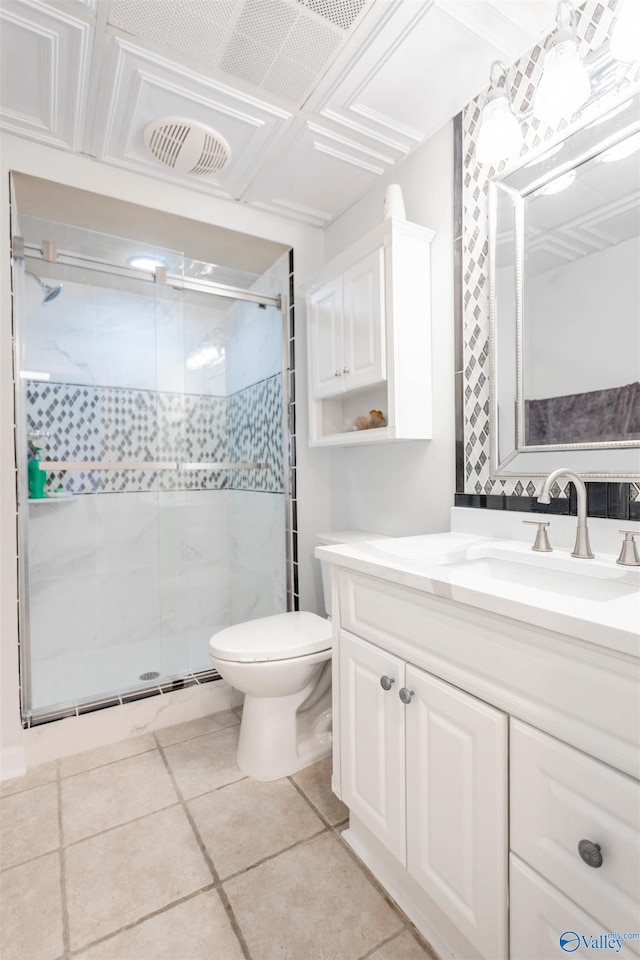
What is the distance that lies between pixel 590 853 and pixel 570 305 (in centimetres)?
121

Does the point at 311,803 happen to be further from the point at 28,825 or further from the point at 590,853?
the point at 590,853

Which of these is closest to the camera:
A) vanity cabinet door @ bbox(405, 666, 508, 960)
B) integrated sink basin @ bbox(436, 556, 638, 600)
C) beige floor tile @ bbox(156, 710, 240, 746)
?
vanity cabinet door @ bbox(405, 666, 508, 960)

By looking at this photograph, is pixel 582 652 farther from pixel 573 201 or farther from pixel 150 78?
pixel 150 78

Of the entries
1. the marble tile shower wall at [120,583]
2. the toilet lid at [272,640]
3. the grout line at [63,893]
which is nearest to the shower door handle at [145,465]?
the marble tile shower wall at [120,583]

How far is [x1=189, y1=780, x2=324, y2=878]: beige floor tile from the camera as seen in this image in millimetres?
A: 1345

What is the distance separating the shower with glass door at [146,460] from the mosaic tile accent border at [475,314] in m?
1.02

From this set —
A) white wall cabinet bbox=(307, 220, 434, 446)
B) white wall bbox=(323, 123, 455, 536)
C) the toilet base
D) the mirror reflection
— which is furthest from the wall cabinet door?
the toilet base

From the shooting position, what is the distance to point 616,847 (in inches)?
26.4

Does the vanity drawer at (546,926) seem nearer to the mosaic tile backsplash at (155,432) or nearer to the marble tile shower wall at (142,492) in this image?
the marble tile shower wall at (142,492)

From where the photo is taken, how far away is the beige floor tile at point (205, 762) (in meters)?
1.64

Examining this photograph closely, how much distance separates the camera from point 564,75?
1.19 m

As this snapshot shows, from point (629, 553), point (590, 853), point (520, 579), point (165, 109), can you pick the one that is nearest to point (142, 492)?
point (165, 109)

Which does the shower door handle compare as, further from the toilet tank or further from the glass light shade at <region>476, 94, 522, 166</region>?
the glass light shade at <region>476, 94, 522, 166</region>

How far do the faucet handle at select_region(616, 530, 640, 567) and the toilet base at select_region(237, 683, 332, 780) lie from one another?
1.15 metres
